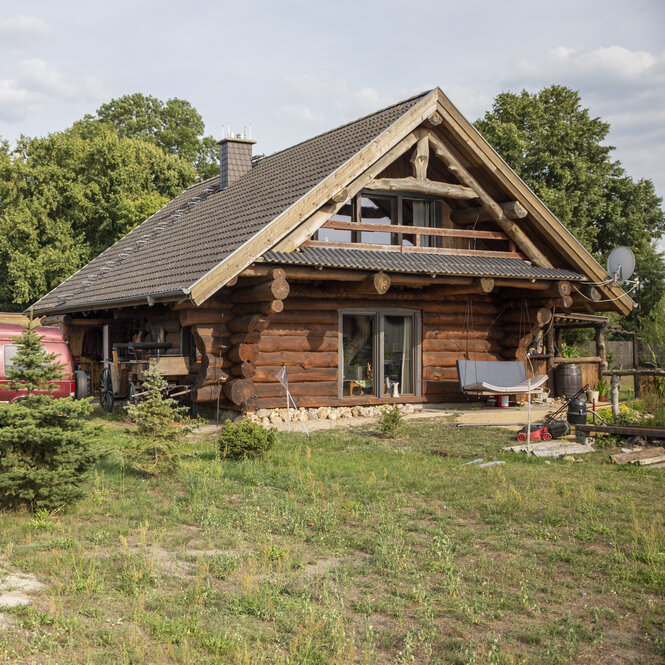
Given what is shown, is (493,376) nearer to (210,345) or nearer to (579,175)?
(210,345)

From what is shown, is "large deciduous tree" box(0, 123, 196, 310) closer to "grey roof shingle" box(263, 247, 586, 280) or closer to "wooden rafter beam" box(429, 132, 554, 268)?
"wooden rafter beam" box(429, 132, 554, 268)

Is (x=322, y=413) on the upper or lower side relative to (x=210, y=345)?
lower

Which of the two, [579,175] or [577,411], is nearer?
[577,411]

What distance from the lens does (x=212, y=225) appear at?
16219 mm

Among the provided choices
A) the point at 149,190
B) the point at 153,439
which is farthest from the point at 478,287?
the point at 149,190

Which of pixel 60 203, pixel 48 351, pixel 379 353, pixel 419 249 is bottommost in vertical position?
pixel 379 353

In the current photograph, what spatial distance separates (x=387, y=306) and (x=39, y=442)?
1029 cm

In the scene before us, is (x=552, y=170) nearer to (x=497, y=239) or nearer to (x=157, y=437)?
(x=497, y=239)

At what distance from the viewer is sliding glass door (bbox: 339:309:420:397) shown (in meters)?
16.0

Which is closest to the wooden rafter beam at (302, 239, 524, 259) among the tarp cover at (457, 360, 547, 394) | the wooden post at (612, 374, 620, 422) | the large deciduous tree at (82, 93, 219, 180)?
the tarp cover at (457, 360, 547, 394)

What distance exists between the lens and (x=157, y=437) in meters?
8.82

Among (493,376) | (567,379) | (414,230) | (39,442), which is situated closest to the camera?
(39,442)

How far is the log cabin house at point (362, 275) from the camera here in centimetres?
1371

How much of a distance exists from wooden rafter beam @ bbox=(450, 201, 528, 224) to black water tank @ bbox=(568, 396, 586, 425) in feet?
16.6
